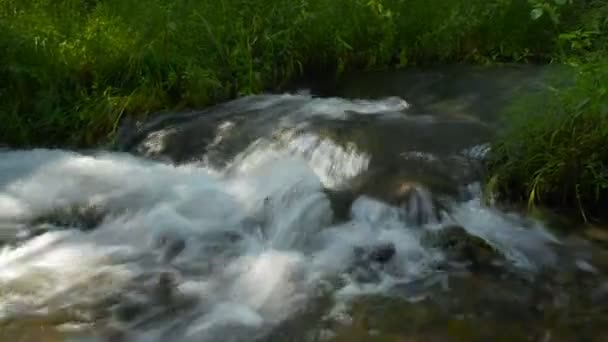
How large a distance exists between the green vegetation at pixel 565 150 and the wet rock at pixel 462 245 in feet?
1.42

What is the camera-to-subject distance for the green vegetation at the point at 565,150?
4051 mm

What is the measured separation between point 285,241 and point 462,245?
3.21 ft

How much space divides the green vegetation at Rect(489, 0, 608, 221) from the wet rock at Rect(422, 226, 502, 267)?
0.43 metres

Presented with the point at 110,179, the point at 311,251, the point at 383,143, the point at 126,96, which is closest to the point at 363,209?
the point at 311,251

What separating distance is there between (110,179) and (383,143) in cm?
188

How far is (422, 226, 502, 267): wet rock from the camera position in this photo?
3832mm

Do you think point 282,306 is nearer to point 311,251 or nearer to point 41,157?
point 311,251

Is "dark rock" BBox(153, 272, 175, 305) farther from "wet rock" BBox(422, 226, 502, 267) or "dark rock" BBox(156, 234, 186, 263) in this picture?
"wet rock" BBox(422, 226, 502, 267)

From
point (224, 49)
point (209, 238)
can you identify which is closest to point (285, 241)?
point (209, 238)

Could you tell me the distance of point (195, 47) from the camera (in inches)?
246

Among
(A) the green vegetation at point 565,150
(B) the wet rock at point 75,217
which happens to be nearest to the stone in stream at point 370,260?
(A) the green vegetation at point 565,150

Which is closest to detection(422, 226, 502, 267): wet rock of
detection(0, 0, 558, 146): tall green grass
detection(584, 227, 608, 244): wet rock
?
detection(584, 227, 608, 244): wet rock

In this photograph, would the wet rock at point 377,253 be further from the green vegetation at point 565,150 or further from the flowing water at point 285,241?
the green vegetation at point 565,150

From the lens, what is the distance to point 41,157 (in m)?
5.40
